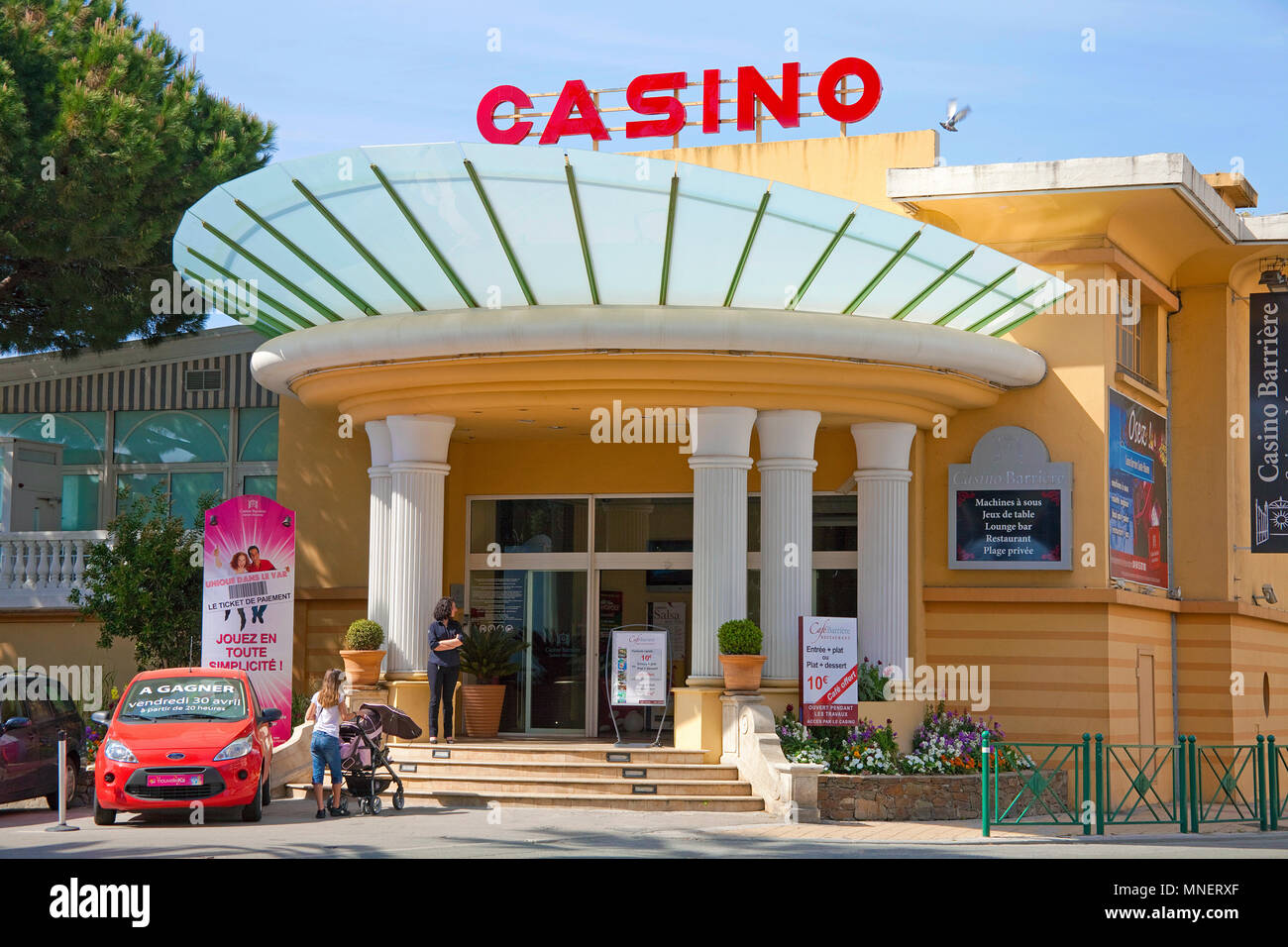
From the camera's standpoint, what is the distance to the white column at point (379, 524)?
18609 mm

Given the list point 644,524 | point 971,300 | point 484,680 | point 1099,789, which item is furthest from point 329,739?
point 971,300

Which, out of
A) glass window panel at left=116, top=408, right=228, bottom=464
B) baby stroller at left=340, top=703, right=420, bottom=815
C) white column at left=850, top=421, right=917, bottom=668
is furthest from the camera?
glass window panel at left=116, top=408, right=228, bottom=464

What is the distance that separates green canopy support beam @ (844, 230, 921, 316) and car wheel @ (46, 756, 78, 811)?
33.8 ft

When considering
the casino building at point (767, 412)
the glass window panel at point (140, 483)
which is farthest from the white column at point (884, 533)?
the glass window panel at point (140, 483)

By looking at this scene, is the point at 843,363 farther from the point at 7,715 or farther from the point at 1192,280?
the point at 7,715

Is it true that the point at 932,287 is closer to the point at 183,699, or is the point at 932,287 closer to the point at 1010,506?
the point at 1010,506

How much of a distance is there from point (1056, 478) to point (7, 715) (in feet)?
44.3

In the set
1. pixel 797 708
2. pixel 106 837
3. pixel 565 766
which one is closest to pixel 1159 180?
pixel 797 708

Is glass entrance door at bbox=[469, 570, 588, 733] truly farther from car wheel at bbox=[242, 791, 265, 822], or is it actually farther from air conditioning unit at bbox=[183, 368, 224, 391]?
car wheel at bbox=[242, 791, 265, 822]

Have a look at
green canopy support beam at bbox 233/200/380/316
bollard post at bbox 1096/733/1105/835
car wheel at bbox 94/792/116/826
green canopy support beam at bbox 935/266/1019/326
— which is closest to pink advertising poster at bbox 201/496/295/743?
green canopy support beam at bbox 233/200/380/316

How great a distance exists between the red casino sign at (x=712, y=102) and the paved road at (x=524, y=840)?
10847 mm

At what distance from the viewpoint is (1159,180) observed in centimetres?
1883

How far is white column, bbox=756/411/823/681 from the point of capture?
1783 centimetres

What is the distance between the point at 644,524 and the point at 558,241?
18.6 feet
